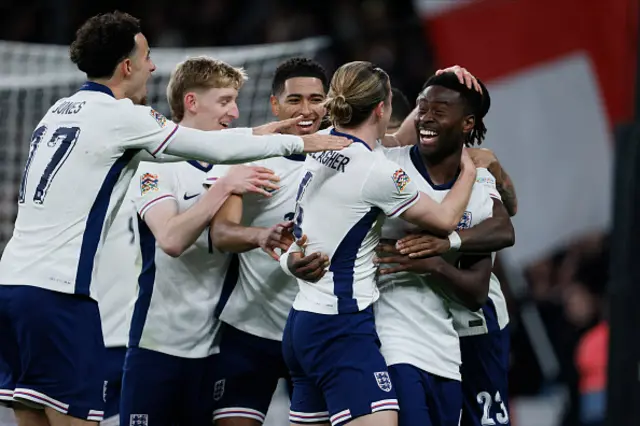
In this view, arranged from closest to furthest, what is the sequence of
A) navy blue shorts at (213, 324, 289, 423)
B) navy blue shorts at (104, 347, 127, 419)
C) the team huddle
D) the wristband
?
the team huddle, the wristband, navy blue shorts at (213, 324, 289, 423), navy blue shorts at (104, 347, 127, 419)

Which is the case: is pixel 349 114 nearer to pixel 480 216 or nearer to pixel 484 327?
pixel 480 216

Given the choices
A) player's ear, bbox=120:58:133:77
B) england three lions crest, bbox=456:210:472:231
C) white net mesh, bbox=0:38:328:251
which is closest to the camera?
player's ear, bbox=120:58:133:77

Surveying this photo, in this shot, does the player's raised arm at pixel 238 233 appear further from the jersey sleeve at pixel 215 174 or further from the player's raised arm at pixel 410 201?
the player's raised arm at pixel 410 201

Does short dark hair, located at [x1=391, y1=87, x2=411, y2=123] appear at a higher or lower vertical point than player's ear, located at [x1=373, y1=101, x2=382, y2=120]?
lower

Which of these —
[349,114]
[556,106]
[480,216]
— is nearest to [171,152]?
[349,114]

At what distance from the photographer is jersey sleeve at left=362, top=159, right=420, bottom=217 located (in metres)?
4.87

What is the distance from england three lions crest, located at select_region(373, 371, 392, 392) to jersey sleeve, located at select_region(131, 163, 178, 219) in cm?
140

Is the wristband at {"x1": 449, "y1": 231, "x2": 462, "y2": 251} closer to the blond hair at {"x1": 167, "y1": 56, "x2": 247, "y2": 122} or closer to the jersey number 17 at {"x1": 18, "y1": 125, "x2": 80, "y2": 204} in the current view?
the blond hair at {"x1": 167, "y1": 56, "x2": 247, "y2": 122}

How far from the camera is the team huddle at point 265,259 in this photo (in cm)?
495

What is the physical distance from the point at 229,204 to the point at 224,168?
0.76 feet

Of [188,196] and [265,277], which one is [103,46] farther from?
[265,277]

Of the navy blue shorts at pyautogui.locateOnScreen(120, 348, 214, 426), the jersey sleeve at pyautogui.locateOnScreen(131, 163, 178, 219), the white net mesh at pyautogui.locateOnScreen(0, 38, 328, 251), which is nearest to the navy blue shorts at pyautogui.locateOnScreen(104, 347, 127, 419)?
the navy blue shorts at pyautogui.locateOnScreen(120, 348, 214, 426)

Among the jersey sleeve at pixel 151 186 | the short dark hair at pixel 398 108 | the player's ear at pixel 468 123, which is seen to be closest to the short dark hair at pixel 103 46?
the jersey sleeve at pixel 151 186

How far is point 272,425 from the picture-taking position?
9.64 metres
